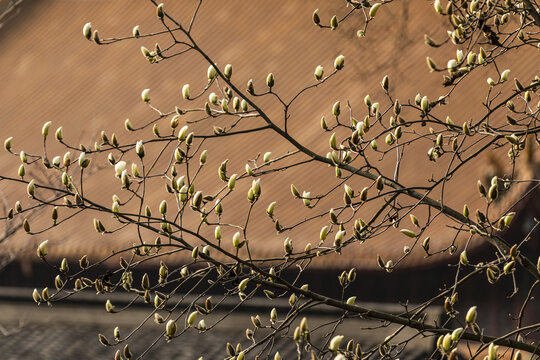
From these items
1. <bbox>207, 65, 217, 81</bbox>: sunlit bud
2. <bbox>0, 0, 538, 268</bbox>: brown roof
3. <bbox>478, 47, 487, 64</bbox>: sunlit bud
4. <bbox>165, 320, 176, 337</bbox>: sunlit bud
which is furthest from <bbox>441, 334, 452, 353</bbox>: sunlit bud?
<bbox>0, 0, 538, 268</bbox>: brown roof

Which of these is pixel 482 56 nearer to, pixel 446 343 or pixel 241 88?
pixel 446 343

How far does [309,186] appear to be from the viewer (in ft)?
27.5

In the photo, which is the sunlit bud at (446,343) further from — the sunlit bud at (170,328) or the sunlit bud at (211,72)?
the sunlit bud at (211,72)

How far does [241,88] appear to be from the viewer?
30.6 ft

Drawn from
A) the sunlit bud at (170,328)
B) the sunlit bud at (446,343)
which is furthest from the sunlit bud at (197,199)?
the sunlit bud at (446,343)

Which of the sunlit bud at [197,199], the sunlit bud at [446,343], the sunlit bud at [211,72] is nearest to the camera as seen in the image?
the sunlit bud at [446,343]

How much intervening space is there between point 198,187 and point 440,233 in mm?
2325

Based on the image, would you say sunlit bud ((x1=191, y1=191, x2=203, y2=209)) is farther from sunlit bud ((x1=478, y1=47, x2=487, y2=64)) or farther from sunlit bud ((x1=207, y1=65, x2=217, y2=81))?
sunlit bud ((x1=478, y1=47, x2=487, y2=64))

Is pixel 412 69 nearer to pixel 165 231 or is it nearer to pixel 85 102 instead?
pixel 85 102

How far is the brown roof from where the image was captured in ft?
26.5

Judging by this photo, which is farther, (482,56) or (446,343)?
(482,56)

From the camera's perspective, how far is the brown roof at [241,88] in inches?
318

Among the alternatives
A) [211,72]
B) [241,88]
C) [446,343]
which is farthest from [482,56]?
[241,88]

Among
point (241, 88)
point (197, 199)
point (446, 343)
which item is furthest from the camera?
point (241, 88)
